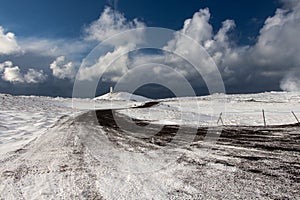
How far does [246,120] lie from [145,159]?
56.9ft

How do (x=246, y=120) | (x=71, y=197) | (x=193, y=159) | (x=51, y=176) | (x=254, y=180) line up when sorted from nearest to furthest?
(x=71, y=197) → (x=254, y=180) → (x=51, y=176) → (x=193, y=159) → (x=246, y=120)

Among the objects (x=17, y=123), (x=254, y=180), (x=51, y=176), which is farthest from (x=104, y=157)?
(x=17, y=123)

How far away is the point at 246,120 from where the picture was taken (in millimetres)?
22906

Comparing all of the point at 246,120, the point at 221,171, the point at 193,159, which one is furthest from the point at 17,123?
the point at 246,120

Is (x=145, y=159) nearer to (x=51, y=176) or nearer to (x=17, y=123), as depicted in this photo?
(x=51, y=176)

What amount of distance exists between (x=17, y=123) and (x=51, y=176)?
1406 cm

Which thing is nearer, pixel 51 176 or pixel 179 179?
pixel 179 179

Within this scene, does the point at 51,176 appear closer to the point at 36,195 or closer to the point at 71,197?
the point at 36,195

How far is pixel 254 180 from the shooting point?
568 cm

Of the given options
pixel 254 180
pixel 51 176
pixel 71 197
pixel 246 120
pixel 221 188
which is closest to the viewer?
pixel 71 197

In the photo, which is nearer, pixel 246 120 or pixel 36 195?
pixel 36 195

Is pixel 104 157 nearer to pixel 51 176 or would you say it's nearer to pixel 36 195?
pixel 51 176

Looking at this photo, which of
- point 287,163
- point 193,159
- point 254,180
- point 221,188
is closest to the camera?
point 221,188

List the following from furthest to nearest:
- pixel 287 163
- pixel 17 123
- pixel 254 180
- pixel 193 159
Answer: pixel 17 123 < pixel 193 159 < pixel 287 163 < pixel 254 180
